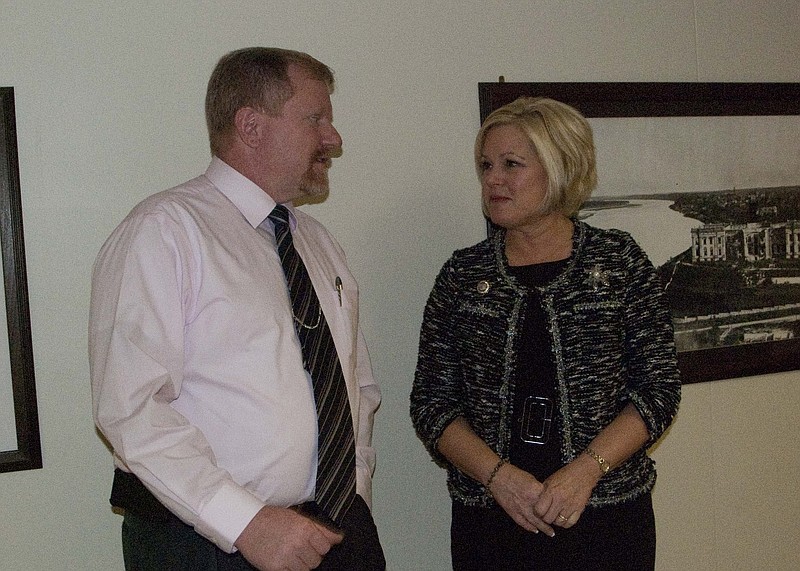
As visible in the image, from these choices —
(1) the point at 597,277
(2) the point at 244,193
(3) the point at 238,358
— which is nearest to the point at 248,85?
(2) the point at 244,193

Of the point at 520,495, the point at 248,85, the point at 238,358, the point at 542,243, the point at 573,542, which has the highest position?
the point at 248,85

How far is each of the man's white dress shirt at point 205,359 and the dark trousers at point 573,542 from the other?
1.68 ft

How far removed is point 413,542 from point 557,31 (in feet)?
4.92

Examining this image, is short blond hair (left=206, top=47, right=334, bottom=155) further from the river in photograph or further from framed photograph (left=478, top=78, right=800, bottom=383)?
the river in photograph

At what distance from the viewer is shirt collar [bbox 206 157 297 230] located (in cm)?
182

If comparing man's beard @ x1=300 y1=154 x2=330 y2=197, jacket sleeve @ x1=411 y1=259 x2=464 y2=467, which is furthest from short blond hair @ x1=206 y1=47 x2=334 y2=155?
jacket sleeve @ x1=411 y1=259 x2=464 y2=467

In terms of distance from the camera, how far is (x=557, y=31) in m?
2.55

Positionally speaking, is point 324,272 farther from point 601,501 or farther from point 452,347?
point 601,501

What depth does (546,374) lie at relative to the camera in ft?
6.61

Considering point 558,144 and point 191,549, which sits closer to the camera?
point 191,549

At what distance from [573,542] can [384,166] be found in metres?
1.06

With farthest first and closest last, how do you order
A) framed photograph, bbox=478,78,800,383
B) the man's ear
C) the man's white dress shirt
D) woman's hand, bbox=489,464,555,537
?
1. framed photograph, bbox=478,78,800,383
2. woman's hand, bbox=489,464,555,537
3. the man's ear
4. the man's white dress shirt

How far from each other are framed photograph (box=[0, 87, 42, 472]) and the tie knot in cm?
59

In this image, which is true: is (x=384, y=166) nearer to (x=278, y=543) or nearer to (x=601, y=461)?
(x=601, y=461)
